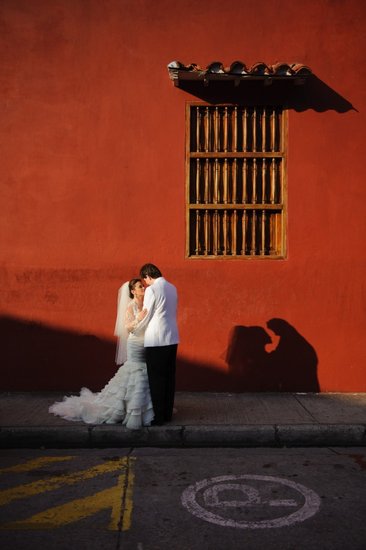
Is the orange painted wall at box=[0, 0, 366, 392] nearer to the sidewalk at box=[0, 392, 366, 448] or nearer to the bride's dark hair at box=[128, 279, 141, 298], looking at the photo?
the bride's dark hair at box=[128, 279, 141, 298]

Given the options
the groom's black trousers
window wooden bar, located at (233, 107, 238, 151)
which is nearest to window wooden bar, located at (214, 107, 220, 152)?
window wooden bar, located at (233, 107, 238, 151)

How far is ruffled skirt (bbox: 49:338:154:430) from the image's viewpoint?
19.3ft

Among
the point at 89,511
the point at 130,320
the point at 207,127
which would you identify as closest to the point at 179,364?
the point at 130,320

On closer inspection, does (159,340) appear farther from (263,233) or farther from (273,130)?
(273,130)

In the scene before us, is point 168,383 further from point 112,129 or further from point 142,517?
point 112,129

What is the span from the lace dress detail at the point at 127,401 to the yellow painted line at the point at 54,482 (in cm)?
77

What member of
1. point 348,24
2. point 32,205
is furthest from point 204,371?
point 348,24

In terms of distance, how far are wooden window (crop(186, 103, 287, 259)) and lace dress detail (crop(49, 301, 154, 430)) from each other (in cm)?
178

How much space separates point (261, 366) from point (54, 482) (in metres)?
3.49

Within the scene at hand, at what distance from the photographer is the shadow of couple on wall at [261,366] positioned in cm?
734

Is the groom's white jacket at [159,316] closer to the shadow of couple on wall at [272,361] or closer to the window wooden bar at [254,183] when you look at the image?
the shadow of couple on wall at [272,361]

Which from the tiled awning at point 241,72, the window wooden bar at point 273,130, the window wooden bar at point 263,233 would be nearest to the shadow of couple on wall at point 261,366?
the window wooden bar at point 263,233

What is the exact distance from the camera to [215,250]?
748 cm

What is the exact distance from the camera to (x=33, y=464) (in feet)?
16.6
